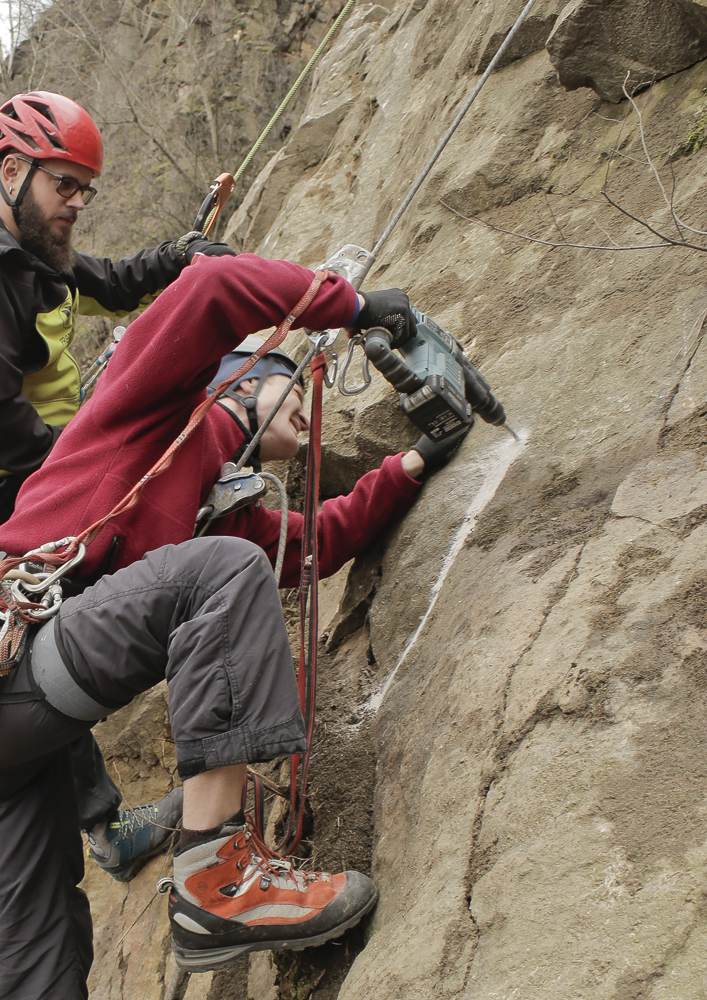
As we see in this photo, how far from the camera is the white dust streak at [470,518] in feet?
8.79

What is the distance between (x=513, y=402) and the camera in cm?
287

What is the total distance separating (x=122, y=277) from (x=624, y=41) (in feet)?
7.43

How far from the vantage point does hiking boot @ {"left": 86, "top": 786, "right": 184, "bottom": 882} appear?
124 inches

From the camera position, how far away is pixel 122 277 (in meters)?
3.76

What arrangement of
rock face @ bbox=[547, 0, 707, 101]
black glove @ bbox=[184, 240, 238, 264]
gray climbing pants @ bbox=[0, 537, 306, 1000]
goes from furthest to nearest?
Result: black glove @ bbox=[184, 240, 238, 264], rock face @ bbox=[547, 0, 707, 101], gray climbing pants @ bbox=[0, 537, 306, 1000]

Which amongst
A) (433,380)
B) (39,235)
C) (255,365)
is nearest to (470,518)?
(433,380)

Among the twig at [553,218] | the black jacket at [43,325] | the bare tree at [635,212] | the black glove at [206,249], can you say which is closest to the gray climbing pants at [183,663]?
the black jacket at [43,325]

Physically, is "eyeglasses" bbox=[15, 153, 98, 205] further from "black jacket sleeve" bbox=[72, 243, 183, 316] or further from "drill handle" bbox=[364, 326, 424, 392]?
"drill handle" bbox=[364, 326, 424, 392]

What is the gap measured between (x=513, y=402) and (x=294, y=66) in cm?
752

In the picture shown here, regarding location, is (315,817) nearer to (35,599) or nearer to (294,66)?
(35,599)

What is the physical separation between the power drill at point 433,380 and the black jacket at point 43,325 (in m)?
1.18

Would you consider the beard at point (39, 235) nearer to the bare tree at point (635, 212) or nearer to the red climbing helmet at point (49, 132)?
the red climbing helmet at point (49, 132)

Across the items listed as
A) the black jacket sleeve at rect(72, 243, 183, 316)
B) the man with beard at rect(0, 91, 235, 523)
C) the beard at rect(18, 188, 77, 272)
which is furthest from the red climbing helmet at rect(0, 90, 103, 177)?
the black jacket sleeve at rect(72, 243, 183, 316)

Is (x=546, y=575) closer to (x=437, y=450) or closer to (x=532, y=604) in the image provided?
(x=532, y=604)
